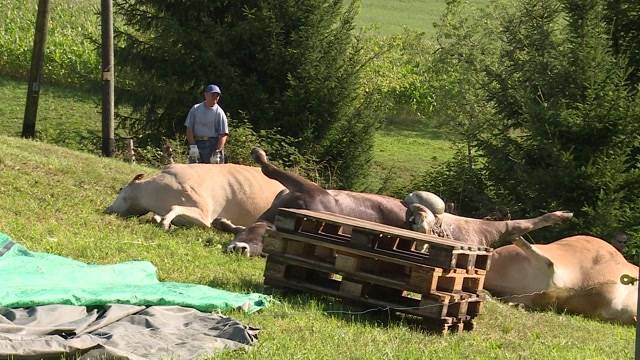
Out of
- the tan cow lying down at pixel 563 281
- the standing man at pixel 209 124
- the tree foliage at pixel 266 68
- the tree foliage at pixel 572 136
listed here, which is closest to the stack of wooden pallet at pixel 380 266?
the tan cow lying down at pixel 563 281

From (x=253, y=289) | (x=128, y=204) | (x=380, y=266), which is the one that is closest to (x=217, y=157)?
(x=128, y=204)

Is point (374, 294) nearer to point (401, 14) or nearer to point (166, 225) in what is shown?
point (166, 225)

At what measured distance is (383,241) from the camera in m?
7.80

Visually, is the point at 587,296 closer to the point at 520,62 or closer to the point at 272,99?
the point at 520,62

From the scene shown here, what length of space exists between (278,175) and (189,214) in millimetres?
1639

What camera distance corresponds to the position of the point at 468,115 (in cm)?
2773

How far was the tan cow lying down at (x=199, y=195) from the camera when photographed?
36.4 ft

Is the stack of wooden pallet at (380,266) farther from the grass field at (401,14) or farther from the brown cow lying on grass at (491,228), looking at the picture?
the grass field at (401,14)

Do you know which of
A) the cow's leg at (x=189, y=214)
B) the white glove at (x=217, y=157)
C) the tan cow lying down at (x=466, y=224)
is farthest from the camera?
the white glove at (x=217, y=157)

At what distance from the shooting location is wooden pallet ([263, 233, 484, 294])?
7.28 meters

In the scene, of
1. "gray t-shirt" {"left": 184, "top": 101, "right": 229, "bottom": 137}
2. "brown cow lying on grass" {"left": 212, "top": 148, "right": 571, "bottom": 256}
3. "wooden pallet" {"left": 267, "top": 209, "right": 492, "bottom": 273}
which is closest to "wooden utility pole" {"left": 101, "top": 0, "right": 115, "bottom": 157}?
"gray t-shirt" {"left": 184, "top": 101, "right": 229, "bottom": 137}

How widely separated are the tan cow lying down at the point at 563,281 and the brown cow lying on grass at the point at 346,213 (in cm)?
29

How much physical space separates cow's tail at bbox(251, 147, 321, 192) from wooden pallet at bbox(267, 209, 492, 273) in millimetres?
1692

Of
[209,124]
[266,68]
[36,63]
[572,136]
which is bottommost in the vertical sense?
[209,124]
